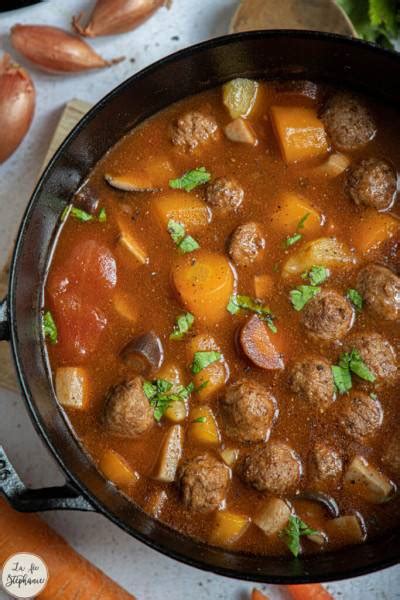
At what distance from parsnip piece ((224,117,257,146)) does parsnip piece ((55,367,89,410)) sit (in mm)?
1656

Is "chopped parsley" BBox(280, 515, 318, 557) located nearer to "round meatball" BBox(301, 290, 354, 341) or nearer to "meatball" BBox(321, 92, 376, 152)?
"round meatball" BBox(301, 290, 354, 341)

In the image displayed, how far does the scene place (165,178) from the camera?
452 centimetres

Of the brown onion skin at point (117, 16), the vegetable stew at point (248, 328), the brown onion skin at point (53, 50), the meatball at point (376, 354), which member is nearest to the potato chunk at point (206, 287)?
the vegetable stew at point (248, 328)

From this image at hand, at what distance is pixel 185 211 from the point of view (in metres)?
4.44

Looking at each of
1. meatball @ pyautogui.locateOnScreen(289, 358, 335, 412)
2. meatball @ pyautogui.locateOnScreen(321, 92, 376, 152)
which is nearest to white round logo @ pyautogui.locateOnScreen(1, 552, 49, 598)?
meatball @ pyautogui.locateOnScreen(289, 358, 335, 412)

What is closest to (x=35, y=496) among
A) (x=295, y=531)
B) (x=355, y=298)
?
(x=295, y=531)

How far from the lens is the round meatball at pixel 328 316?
13.8 feet

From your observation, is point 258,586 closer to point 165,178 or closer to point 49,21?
point 165,178

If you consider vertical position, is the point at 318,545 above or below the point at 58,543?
above

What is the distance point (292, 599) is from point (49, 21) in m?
4.16

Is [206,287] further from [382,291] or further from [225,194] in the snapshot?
[382,291]

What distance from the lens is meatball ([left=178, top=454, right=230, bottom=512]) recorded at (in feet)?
13.7

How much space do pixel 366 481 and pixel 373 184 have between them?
1.69 metres

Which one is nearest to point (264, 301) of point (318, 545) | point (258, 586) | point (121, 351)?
point (121, 351)
